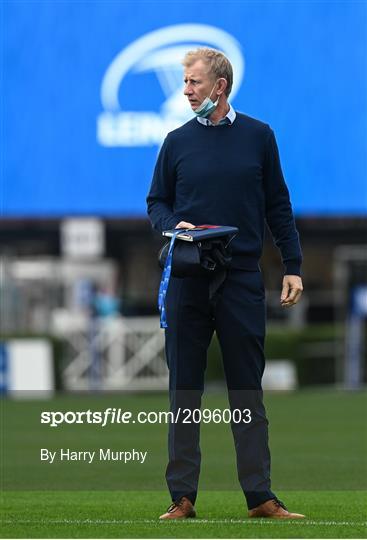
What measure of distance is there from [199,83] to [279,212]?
0.76 m

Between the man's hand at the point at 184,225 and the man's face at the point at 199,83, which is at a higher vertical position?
the man's face at the point at 199,83

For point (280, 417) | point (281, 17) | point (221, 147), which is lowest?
point (280, 417)

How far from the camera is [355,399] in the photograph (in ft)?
63.4

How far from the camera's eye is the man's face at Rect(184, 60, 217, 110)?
7.20 meters

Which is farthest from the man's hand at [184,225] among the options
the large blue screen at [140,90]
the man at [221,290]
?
the large blue screen at [140,90]

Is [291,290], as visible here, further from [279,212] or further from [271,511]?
[271,511]

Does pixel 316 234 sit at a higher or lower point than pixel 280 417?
higher

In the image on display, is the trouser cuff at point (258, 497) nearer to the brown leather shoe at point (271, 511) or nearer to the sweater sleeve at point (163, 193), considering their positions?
the brown leather shoe at point (271, 511)

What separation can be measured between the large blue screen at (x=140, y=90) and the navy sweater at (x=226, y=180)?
13572 mm

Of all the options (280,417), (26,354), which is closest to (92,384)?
(26,354)

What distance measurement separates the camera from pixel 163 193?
743cm

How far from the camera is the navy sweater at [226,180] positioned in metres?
7.23

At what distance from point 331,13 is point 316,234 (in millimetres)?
6570

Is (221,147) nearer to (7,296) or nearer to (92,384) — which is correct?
(92,384)
